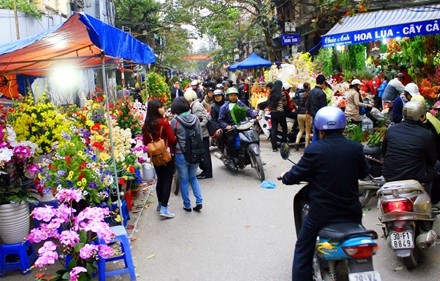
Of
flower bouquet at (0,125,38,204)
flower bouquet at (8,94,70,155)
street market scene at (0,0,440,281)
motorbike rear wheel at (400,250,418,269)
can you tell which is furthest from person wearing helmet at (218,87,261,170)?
motorbike rear wheel at (400,250,418,269)

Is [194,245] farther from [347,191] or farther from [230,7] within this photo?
[230,7]

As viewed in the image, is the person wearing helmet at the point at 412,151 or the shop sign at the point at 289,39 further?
the shop sign at the point at 289,39

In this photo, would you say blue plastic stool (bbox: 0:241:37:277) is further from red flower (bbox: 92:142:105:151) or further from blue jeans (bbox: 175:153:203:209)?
blue jeans (bbox: 175:153:203:209)

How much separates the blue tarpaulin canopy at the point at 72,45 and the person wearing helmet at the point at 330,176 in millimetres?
2466

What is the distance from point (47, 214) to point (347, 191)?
2639 millimetres

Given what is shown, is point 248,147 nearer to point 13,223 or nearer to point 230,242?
point 230,242

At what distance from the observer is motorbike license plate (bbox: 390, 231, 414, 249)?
4.26 meters

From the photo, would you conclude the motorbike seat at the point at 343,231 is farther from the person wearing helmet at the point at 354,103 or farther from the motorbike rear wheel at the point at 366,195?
the person wearing helmet at the point at 354,103

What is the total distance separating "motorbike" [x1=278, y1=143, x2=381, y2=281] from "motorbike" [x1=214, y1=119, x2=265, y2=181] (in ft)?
16.3

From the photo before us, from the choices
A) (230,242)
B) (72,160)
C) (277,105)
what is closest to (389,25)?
(277,105)

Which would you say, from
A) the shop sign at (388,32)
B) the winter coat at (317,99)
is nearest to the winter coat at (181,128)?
the winter coat at (317,99)

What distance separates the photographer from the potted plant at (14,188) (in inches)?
194

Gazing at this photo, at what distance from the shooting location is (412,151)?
468cm

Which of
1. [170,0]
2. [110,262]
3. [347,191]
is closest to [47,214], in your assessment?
[110,262]
